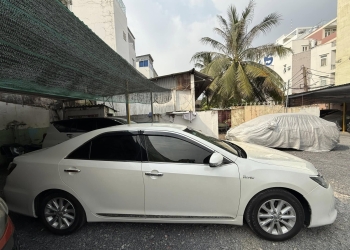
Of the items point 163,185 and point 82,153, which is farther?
point 82,153

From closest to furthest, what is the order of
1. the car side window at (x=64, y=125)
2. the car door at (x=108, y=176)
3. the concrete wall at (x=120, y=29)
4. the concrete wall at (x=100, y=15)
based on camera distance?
1. the car door at (x=108, y=176)
2. the car side window at (x=64, y=125)
3. the concrete wall at (x=100, y=15)
4. the concrete wall at (x=120, y=29)

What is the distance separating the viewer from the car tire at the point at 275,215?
81.5 inches

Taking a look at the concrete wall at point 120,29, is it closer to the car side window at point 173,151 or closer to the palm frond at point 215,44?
the palm frond at point 215,44

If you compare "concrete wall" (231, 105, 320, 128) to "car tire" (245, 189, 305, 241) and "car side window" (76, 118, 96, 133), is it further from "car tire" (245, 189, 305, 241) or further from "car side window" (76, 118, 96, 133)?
"car tire" (245, 189, 305, 241)

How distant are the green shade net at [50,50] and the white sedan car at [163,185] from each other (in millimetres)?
1390

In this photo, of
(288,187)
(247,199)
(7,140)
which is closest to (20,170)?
(247,199)

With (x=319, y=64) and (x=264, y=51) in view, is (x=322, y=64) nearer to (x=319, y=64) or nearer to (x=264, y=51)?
(x=319, y=64)

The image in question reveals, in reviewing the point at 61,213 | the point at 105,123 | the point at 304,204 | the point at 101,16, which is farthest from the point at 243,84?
the point at 61,213

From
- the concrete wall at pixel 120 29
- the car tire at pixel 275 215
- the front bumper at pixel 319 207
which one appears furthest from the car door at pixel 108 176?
the concrete wall at pixel 120 29

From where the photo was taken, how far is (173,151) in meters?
2.27

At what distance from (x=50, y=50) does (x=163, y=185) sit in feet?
8.45

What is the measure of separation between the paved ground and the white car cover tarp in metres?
3.94

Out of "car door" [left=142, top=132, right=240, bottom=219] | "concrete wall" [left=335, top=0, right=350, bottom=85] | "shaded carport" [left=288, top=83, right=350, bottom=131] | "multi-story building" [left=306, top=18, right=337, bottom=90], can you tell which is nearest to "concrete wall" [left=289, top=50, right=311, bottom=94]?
"multi-story building" [left=306, top=18, right=337, bottom=90]

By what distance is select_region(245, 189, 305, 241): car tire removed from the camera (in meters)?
2.07
